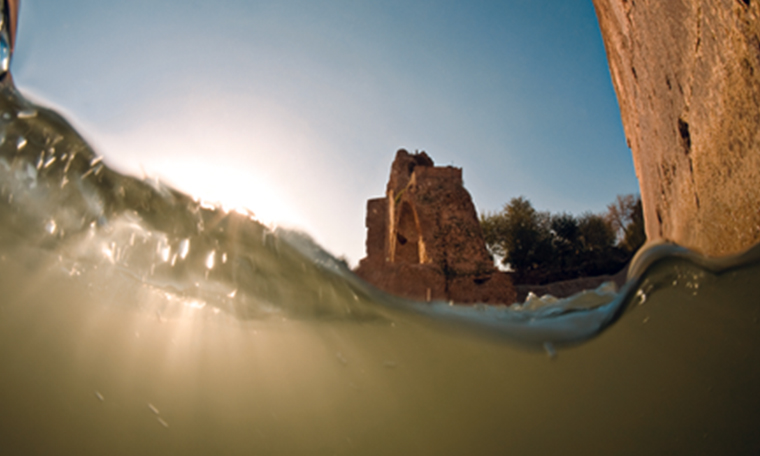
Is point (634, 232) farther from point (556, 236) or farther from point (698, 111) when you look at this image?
point (698, 111)

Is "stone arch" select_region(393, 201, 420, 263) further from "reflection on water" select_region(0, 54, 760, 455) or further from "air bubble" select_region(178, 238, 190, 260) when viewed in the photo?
"air bubble" select_region(178, 238, 190, 260)

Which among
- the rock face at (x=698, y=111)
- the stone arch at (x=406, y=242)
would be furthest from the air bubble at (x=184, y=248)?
the stone arch at (x=406, y=242)

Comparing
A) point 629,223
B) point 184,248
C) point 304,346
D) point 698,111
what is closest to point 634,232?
point 629,223

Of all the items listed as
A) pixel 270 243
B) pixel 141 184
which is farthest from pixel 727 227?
pixel 141 184

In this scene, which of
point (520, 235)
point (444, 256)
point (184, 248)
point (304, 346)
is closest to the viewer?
point (184, 248)

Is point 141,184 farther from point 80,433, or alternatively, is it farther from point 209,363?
point 80,433

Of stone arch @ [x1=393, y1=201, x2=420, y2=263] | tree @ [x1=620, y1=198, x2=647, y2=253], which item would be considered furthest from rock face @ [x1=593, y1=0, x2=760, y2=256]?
tree @ [x1=620, y1=198, x2=647, y2=253]

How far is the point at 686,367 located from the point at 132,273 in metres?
5.52

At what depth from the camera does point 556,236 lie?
2442 centimetres

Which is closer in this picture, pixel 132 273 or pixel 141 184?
pixel 141 184

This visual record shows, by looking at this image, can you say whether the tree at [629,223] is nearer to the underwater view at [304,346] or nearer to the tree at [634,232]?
the tree at [634,232]

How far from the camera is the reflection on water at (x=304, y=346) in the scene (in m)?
3.26

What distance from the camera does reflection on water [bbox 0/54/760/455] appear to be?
326 centimetres

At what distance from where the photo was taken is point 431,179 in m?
14.4
